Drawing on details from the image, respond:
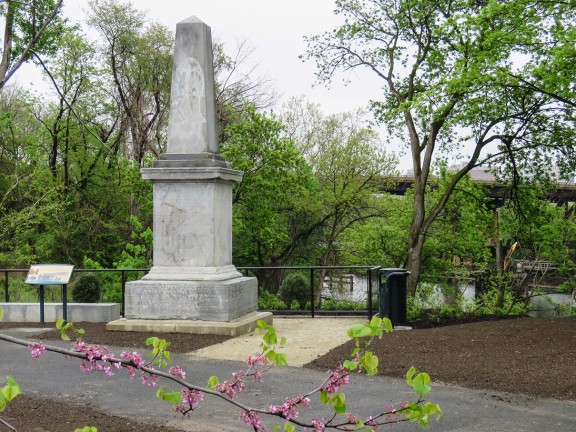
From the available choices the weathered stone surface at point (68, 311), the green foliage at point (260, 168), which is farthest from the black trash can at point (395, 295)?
the green foliage at point (260, 168)

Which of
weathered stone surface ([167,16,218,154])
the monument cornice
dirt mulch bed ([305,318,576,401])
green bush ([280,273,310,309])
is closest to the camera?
dirt mulch bed ([305,318,576,401])

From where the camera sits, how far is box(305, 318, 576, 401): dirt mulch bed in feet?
28.6

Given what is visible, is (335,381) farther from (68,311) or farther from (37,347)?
(68,311)

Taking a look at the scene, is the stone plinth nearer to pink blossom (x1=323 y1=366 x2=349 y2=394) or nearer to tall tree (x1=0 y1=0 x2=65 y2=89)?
pink blossom (x1=323 y1=366 x2=349 y2=394)

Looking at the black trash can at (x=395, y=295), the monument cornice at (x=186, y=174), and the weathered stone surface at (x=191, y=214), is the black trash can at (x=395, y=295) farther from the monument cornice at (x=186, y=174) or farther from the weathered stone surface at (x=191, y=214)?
the monument cornice at (x=186, y=174)

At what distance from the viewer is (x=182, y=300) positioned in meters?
12.8

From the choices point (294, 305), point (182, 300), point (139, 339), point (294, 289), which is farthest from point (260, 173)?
point (139, 339)

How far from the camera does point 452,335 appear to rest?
40.7ft

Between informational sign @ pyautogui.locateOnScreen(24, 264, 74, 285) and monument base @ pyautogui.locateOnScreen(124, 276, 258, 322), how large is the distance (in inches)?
74.3

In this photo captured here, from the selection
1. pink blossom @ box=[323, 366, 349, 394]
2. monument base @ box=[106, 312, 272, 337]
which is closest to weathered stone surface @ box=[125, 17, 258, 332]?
monument base @ box=[106, 312, 272, 337]

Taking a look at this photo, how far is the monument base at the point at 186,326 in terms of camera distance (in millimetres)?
12414

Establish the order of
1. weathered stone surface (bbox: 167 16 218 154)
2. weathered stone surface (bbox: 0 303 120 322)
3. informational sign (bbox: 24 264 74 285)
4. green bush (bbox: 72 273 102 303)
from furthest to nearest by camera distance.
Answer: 1. green bush (bbox: 72 273 102 303)
2. weathered stone surface (bbox: 0 303 120 322)
3. informational sign (bbox: 24 264 74 285)
4. weathered stone surface (bbox: 167 16 218 154)

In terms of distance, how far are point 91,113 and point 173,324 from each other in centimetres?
2970

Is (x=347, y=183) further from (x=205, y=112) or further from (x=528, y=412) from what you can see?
(x=528, y=412)
